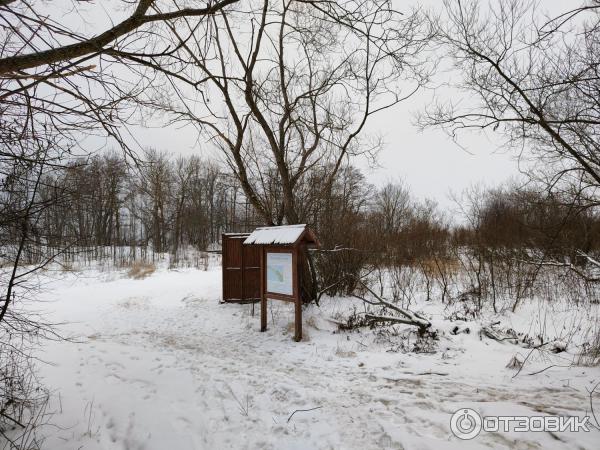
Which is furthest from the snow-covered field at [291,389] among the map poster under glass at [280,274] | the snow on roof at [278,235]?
the snow on roof at [278,235]

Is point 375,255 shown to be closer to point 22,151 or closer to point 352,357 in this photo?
point 352,357

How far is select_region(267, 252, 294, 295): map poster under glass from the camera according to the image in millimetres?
6867

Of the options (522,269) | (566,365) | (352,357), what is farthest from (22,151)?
(522,269)

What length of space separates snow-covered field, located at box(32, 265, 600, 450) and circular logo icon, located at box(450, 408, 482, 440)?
0.08 meters

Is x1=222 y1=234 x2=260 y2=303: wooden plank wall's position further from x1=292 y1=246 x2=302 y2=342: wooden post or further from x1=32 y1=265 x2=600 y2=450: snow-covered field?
x1=292 y1=246 x2=302 y2=342: wooden post

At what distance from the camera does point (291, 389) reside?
4359mm

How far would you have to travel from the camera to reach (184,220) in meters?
37.8

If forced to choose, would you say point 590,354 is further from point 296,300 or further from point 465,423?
point 296,300

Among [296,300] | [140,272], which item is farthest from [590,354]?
[140,272]

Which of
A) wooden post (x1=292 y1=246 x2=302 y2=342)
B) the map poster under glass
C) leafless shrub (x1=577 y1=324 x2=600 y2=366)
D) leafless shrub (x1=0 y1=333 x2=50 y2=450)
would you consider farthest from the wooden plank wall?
leafless shrub (x1=577 y1=324 x2=600 y2=366)

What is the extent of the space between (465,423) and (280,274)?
14.4 feet

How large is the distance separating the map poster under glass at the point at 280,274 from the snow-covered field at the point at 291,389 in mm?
997

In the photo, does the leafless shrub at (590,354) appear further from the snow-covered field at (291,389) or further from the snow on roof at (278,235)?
the snow on roof at (278,235)

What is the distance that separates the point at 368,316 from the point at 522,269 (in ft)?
21.1
